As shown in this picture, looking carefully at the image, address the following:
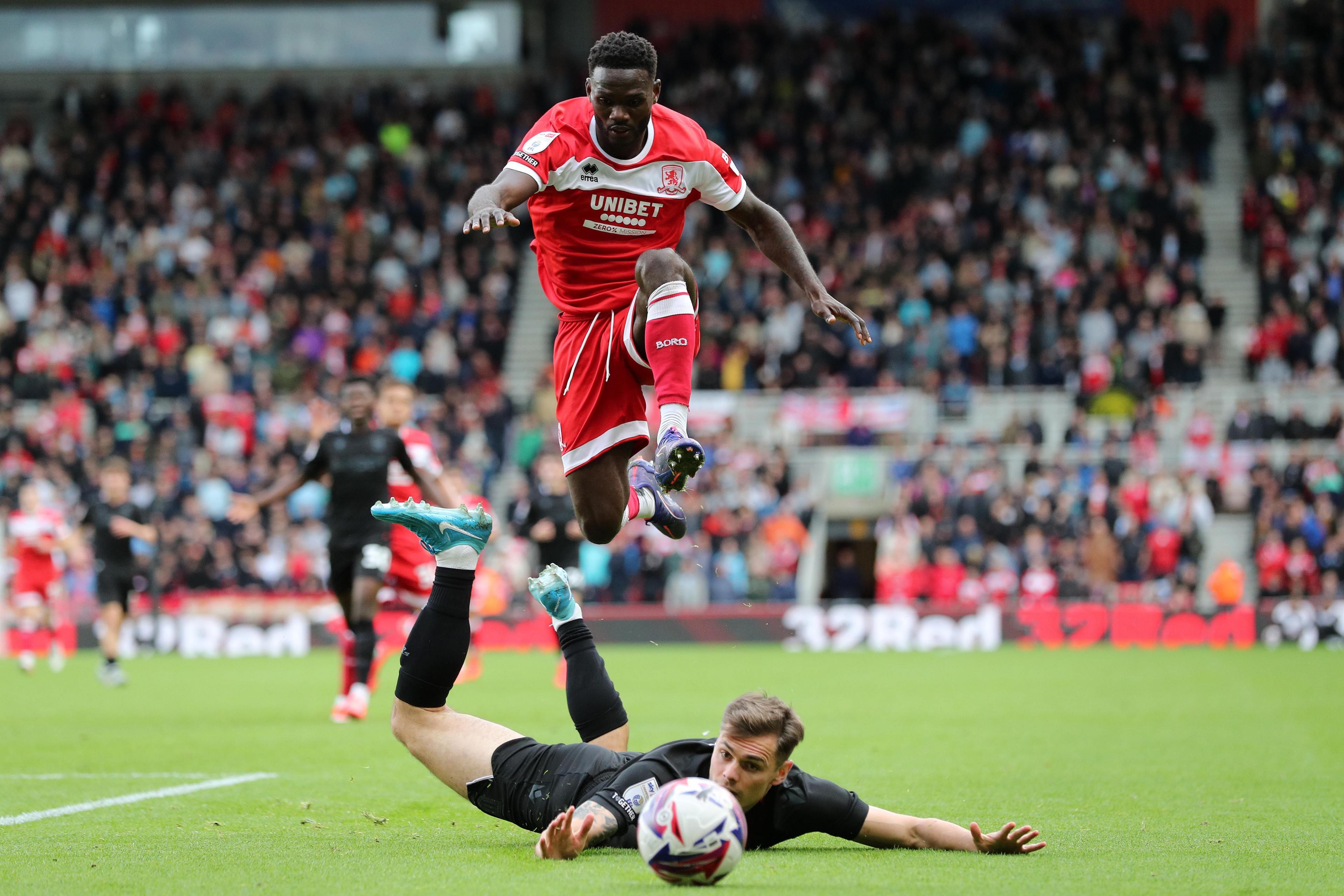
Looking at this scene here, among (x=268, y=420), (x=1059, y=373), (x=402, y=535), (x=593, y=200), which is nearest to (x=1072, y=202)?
(x=1059, y=373)

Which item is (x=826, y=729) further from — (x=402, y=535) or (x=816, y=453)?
(x=816, y=453)

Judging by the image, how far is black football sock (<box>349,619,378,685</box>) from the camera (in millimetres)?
12164

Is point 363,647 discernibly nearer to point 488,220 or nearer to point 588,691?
point 588,691

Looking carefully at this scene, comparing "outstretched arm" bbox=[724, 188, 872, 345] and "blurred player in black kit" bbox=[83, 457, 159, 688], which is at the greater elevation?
"outstretched arm" bbox=[724, 188, 872, 345]

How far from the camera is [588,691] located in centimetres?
667

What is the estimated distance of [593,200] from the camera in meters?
7.45

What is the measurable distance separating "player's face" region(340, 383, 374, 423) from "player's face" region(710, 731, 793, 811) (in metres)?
7.23

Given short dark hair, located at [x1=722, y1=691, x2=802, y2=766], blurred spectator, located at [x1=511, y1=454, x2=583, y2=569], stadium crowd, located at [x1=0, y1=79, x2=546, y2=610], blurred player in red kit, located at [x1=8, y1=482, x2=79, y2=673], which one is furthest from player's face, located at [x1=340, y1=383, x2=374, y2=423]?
stadium crowd, located at [x1=0, y1=79, x2=546, y2=610]

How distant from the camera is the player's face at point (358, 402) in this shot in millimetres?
12352

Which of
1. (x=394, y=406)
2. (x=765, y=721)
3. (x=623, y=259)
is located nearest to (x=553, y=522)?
(x=394, y=406)

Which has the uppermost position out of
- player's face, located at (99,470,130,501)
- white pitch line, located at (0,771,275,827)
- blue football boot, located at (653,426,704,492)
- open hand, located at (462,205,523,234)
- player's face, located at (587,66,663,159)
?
player's face, located at (587,66,663,159)

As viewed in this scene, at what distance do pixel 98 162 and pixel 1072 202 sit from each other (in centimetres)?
1894

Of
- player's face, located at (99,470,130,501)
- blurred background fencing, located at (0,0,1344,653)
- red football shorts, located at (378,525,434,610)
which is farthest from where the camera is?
blurred background fencing, located at (0,0,1344,653)

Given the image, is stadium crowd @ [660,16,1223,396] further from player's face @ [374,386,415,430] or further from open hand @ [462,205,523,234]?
open hand @ [462,205,523,234]
